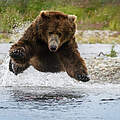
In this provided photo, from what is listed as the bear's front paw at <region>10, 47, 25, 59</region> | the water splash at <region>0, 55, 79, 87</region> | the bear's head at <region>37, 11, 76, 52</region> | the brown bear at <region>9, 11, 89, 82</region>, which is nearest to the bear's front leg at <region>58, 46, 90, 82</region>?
the brown bear at <region>9, 11, 89, 82</region>

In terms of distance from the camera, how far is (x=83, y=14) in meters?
27.3

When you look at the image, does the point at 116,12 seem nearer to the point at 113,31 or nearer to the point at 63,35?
the point at 113,31

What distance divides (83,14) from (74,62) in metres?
19.5

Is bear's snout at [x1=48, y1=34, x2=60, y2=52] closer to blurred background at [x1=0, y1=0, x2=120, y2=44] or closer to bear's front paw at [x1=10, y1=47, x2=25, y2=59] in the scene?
bear's front paw at [x1=10, y1=47, x2=25, y2=59]

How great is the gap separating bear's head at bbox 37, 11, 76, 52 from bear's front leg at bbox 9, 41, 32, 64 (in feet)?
0.95

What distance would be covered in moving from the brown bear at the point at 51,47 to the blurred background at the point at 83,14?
13.8m

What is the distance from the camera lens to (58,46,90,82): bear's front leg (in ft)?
26.0

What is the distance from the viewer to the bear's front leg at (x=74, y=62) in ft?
26.0

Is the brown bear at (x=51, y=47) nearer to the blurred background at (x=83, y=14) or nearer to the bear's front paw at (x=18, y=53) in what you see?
the bear's front paw at (x=18, y=53)

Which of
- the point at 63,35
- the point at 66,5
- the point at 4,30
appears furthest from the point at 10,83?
the point at 66,5

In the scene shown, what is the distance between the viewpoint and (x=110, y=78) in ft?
37.6

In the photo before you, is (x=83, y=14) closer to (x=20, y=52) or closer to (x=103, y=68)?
(x=103, y=68)

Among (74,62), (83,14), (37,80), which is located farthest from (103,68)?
(83,14)

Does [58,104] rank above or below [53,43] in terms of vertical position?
below
